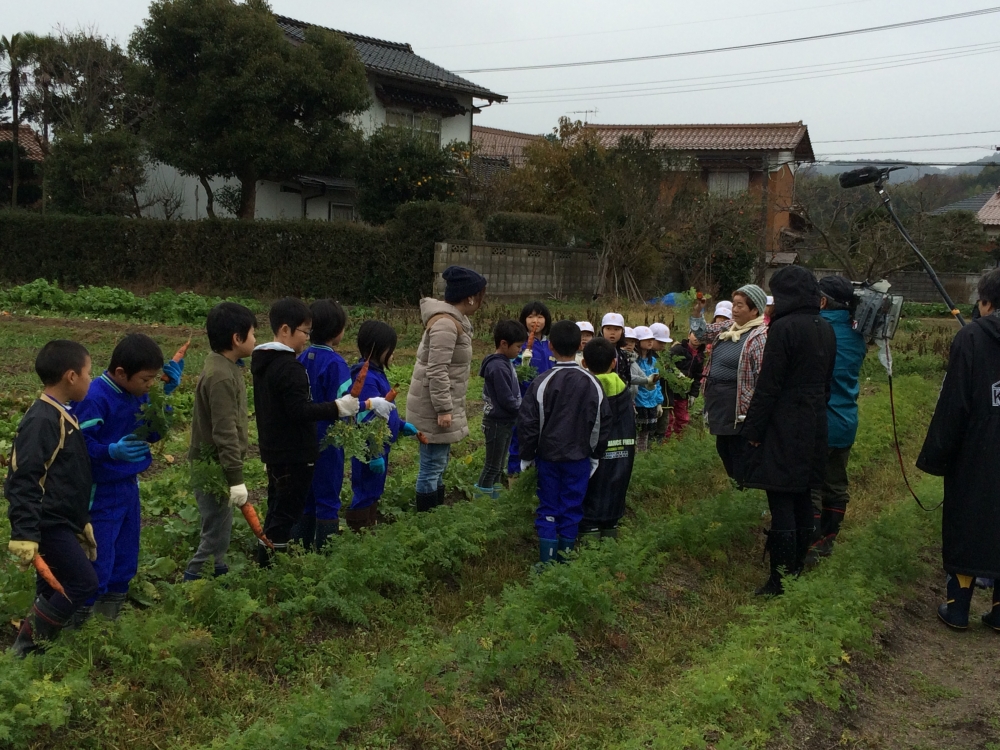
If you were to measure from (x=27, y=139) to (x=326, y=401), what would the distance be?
33496 millimetres

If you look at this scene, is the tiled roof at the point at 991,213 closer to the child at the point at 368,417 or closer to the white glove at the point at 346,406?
the child at the point at 368,417

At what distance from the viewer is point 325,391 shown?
17.8 feet

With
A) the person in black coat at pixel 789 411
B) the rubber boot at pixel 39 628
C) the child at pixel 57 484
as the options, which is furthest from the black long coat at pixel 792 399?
the rubber boot at pixel 39 628

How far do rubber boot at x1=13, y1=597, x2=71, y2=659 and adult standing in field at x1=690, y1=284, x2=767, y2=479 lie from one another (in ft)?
13.5

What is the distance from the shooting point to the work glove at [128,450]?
4094mm

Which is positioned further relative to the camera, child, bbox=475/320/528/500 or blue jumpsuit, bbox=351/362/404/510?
child, bbox=475/320/528/500

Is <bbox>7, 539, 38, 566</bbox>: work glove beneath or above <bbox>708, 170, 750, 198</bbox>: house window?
beneath

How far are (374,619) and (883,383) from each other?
12.4m

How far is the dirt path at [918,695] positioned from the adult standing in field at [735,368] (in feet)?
5.07

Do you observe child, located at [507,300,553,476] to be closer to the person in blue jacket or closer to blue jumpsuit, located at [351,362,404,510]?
blue jumpsuit, located at [351,362,404,510]

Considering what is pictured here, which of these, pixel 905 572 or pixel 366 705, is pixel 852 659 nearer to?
pixel 905 572

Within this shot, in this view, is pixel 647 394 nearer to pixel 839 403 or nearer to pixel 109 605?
pixel 839 403

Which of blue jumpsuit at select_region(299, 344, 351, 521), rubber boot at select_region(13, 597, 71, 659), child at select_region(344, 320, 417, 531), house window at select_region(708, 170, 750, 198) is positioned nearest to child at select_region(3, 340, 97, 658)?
rubber boot at select_region(13, 597, 71, 659)

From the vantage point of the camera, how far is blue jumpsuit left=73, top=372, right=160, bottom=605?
13.6 ft
